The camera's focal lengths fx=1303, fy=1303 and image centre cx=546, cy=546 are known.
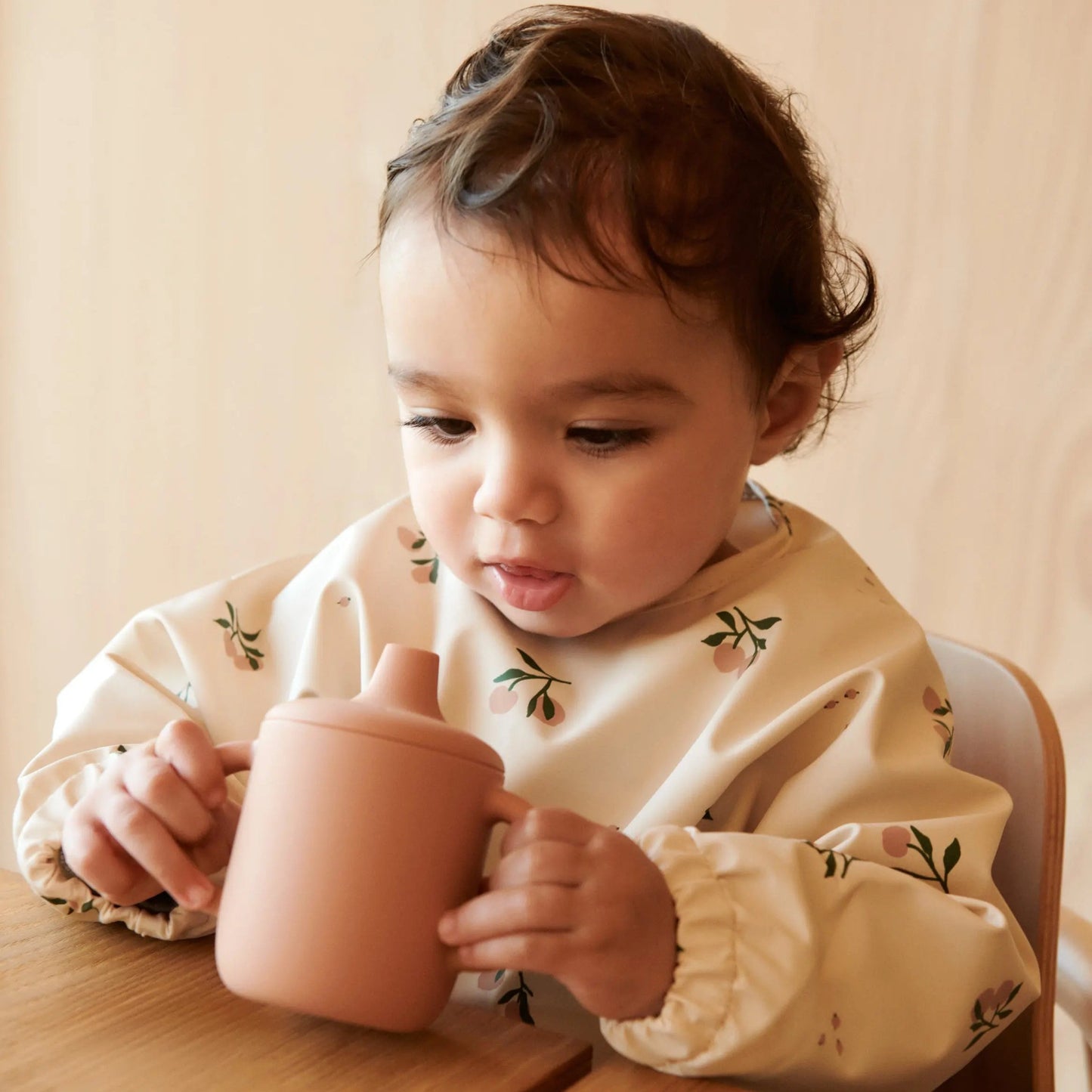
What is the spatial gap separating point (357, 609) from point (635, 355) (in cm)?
27

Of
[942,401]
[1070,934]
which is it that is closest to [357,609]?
[1070,934]

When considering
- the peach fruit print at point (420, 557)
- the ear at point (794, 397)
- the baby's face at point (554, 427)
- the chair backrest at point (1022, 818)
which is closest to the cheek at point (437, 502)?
the baby's face at point (554, 427)

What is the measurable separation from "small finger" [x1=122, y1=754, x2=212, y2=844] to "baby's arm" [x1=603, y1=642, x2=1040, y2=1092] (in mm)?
210

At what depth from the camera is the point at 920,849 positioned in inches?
26.5

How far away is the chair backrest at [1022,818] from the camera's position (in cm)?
74

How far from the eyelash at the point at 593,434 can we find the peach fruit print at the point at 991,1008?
33 cm

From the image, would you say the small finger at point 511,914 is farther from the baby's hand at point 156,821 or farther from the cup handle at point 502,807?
the baby's hand at point 156,821

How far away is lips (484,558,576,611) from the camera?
750 millimetres

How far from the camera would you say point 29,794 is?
73 centimetres

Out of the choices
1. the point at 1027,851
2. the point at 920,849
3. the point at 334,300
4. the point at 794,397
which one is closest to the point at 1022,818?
the point at 1027,851

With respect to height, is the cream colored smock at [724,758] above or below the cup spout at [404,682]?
below

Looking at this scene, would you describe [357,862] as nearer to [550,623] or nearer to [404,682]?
[404,682]

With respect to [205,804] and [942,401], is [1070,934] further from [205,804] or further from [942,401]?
[942,401]

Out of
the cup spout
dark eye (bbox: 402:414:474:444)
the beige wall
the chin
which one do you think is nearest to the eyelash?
dark eye (bbox: 402:414:474:444)
